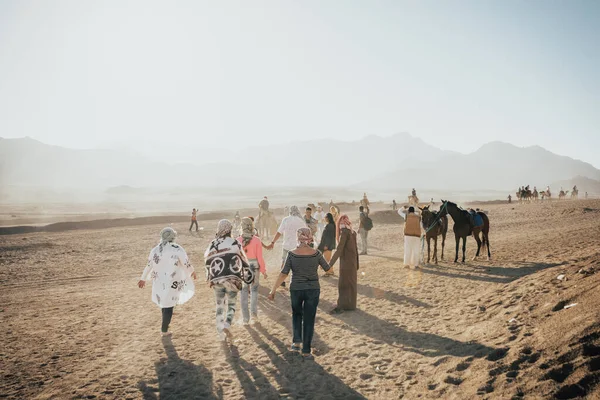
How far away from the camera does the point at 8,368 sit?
233 inches

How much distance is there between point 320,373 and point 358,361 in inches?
29.9

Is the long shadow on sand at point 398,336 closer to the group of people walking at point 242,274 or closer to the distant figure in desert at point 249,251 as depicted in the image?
the group of people walking at point 242,274

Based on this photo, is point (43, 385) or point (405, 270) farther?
point (405, 270)

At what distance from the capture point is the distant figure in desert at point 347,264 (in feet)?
25.7

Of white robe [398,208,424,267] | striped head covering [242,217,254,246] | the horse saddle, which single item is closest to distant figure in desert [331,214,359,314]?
striped head covering [242,217,254,246]

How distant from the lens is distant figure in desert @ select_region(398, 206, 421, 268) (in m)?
11.6

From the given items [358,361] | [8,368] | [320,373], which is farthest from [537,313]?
[8,368]

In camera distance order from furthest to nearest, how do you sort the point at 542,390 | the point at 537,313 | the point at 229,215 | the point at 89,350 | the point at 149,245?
the point at 229,215, the point at 149,245, the point at 89,350, the point at 537,313, the point at 542,390

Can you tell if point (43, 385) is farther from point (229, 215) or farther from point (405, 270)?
point (229, 215)

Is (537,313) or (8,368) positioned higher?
(537,313)

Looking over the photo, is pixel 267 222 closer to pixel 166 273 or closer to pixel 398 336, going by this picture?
pixel 166 273

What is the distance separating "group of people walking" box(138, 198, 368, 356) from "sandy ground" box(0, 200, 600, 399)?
1.71ft

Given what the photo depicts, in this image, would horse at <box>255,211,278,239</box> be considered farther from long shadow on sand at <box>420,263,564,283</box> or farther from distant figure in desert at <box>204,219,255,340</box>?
distant figure in desert at <box>204,219,255,340</box>

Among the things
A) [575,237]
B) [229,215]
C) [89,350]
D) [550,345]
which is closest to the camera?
[550,345]
